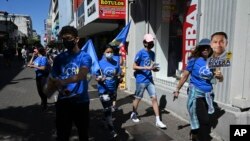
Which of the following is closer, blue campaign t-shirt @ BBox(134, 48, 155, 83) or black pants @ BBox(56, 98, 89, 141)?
black pants @ BBox(56, 98, 89, 141)

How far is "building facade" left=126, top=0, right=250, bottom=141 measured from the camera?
4.79 m

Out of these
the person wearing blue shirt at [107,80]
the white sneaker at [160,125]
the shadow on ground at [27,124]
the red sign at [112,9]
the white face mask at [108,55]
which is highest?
the red sign at [112,9]

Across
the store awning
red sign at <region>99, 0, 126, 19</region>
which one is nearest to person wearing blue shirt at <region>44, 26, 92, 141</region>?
red sign at <region>99, 0, 126, 19</region>

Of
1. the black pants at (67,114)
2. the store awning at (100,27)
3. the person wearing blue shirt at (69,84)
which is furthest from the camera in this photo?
the store awning at (100,27)

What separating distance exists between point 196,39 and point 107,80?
2141 millimetres

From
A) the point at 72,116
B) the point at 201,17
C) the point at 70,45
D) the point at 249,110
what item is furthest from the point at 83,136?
the point at 201,17

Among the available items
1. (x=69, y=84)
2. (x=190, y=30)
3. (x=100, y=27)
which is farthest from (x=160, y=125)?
(x=100, y=27)

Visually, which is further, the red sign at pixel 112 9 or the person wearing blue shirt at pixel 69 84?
the red sign at pixel 112 9

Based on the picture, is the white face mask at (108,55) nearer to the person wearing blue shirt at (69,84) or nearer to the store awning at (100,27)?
the person wearing blue shirt at (69,84)

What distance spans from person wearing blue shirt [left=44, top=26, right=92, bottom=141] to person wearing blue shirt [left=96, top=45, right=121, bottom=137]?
5.35 ft

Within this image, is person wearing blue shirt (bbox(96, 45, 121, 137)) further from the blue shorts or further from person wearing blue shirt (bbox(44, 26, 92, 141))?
person wearing blue shirt (bbox(44, 26, 92, 141))

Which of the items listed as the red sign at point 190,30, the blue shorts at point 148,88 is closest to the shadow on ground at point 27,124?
the blue shorts at point 148,88

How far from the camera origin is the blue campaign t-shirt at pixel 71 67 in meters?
3.57

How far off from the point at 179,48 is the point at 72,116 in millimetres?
5202
